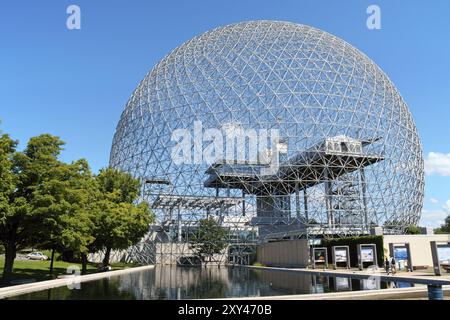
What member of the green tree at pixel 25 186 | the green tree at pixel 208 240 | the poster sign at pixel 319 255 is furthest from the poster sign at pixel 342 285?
the green tree at pixel 208 240

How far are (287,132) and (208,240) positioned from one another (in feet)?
50.6

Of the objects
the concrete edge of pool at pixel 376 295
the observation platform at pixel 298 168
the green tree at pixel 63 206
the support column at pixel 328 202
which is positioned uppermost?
A: the observation platform at pixel 298 168

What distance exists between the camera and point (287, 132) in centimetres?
4219

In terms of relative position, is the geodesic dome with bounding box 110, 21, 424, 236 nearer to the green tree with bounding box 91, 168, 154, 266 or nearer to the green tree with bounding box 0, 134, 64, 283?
the green tree with bounding box 91, 168, 154, 266

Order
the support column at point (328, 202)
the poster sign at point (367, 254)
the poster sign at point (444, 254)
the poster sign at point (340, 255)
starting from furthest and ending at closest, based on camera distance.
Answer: the support column at point (328, 202) < the poster sign at point (340, 255) < the poster sign at point (367, 254) < the poster sign at point (444, 254)

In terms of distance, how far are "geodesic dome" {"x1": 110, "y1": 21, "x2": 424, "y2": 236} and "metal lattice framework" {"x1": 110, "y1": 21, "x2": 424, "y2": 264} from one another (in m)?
0.12

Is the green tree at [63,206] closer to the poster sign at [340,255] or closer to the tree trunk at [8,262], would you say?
the tree trunk at [8,262]

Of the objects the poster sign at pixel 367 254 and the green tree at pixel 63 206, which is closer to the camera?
the green tree at pixel 63 206

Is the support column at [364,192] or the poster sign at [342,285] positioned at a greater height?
the support column at [364,192]

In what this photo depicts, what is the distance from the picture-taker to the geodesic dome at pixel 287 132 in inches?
1681

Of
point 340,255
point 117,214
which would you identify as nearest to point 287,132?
point 340,255

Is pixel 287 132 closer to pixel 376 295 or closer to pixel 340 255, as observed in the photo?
pixel 340 255

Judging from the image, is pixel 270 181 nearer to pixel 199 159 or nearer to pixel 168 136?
pixel 199 159

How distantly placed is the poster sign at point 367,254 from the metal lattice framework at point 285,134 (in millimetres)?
13858
